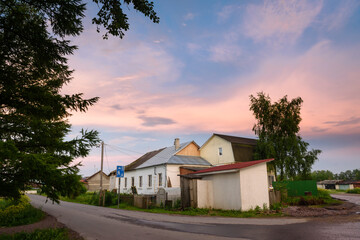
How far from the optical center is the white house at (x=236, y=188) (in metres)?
16.4

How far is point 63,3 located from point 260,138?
31284 mm

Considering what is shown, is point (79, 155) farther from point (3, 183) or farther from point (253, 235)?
point (253, 235)

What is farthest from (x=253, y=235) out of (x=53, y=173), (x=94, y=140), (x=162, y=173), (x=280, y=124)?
(x=280, y=124)

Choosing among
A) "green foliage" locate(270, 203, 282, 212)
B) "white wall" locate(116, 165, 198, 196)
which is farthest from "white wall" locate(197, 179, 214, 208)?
"white wall" locate(116, 165, 198, 196)

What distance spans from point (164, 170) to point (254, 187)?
48.4ft

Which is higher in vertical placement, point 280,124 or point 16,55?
point 280,124

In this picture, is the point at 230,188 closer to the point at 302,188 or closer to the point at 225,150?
the point at 302,188

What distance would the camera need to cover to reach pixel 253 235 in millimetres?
8484

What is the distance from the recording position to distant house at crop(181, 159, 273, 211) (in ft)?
54.0

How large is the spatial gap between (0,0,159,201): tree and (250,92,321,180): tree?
92.4ft

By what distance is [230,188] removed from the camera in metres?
17.2

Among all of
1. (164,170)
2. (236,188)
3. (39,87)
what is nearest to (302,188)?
(236,188)

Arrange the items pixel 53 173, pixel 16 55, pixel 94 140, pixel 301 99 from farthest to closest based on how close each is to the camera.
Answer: pixel 301 99, pixel 16 55, pixel 94 140, pixel 53 173

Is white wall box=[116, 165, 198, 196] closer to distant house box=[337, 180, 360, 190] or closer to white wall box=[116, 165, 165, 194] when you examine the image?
white wall box=[116, 165, 165, 194]
